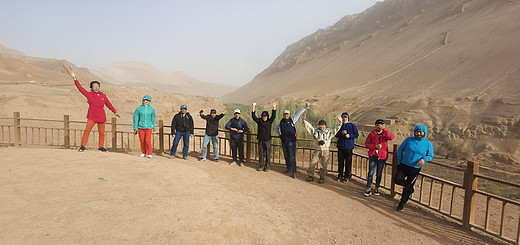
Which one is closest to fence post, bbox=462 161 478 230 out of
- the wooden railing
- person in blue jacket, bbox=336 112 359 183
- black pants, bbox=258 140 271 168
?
the wooden railing

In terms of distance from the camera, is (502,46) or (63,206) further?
(502,46)

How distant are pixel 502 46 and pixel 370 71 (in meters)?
14.4

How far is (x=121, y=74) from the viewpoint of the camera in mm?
158500

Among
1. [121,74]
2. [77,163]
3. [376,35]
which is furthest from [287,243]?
[121,74]

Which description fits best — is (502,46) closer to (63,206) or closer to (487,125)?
(487,125)

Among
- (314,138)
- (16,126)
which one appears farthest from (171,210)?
(16,126)

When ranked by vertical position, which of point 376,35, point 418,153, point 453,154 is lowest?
point 453,154

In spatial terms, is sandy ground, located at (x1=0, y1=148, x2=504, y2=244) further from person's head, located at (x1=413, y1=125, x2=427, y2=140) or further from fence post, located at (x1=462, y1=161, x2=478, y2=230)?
person's head, located at (x1=413, y1=125, x2=427, y2=140)

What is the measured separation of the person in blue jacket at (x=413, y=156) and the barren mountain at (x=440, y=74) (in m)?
12.0

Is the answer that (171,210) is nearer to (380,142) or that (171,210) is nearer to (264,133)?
(264,133)

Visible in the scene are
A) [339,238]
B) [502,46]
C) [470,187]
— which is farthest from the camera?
[502,46]

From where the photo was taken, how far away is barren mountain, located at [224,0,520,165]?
56.7 ft

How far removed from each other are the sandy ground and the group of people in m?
0.66

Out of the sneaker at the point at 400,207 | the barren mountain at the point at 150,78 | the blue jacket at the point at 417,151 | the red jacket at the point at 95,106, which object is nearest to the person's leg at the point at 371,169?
the sneaker at the point at 400,207
